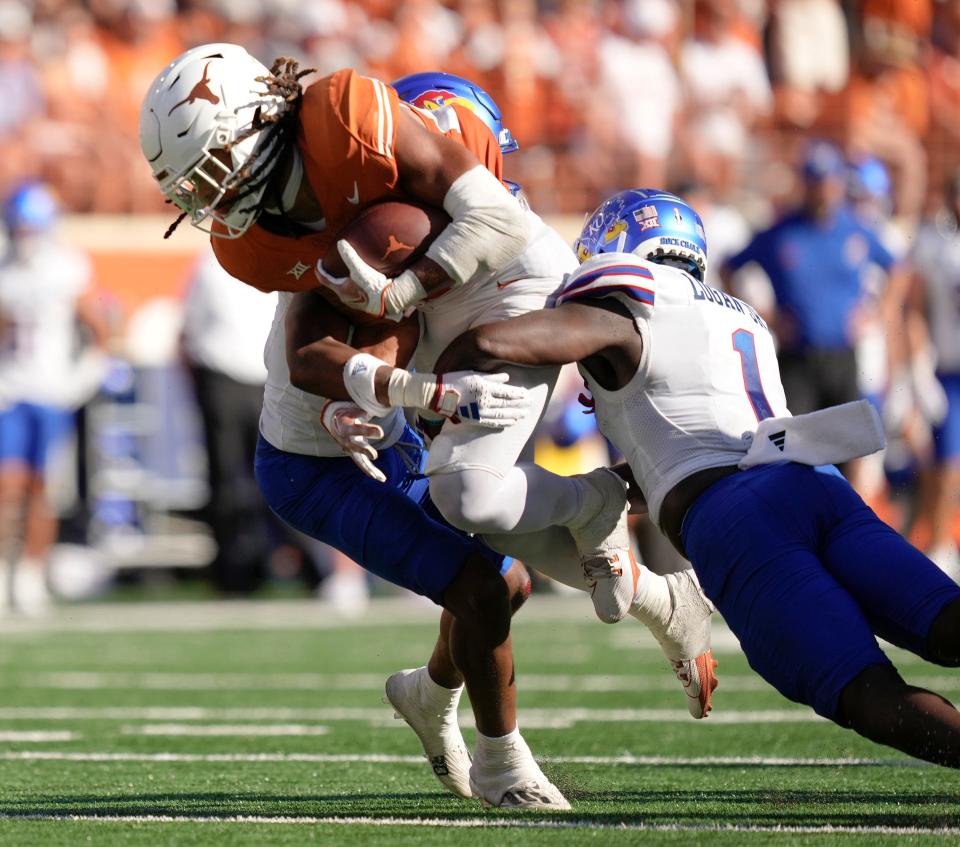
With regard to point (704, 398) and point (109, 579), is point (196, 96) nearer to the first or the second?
point (704, 398)

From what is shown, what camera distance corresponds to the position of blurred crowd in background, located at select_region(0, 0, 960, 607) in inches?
328

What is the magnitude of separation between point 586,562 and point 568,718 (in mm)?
1488

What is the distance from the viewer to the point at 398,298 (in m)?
3.21

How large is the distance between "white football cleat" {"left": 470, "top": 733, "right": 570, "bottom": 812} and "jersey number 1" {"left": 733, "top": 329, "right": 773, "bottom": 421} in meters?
0.79

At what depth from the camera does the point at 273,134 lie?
3.38 metres

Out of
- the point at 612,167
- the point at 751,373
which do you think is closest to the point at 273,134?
the point at 751,373

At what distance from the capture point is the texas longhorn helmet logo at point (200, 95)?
3379 millimetres

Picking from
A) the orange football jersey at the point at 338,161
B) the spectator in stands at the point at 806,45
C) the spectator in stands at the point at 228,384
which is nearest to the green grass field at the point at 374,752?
the orange football jersey at the point at 338,161

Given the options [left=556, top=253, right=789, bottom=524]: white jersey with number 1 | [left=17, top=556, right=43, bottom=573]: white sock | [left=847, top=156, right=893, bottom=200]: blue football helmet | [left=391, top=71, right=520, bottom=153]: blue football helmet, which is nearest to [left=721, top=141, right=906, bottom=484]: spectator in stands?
[left=847, top=156, right=893, bottom=200]: blue football helmet

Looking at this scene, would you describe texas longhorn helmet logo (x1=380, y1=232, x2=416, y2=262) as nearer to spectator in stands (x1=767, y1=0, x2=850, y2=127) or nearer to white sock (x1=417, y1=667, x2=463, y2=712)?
white sock (x1=417, y1=667, x2=463, y2=712)

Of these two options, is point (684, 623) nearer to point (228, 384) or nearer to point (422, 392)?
point (422, 392)

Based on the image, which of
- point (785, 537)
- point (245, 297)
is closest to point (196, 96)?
point (785, 537)

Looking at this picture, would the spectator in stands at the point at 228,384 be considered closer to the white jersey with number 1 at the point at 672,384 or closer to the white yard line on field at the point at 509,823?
the white yard line on field at the point at 509,823

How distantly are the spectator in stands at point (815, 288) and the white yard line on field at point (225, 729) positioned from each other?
3787 mm
